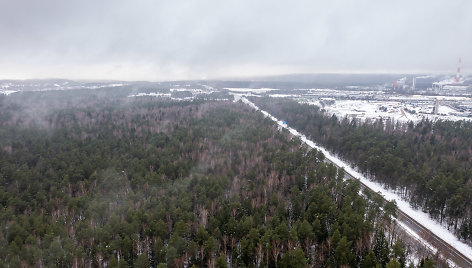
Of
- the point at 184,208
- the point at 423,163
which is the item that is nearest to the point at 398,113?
the point at 423,163

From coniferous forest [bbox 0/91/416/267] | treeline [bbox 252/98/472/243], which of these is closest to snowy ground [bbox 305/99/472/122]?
treeline [bbox 252/98/472/243]

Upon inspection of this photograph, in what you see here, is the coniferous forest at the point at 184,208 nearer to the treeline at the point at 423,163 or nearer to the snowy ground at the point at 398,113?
the treeline at the point at 423,163

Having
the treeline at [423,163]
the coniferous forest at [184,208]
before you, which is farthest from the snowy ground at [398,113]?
the coniferous forest at [184,208]

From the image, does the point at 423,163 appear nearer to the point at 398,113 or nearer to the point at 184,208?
the point at 184,208

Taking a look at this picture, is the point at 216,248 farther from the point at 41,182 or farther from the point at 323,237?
the point at 41,182

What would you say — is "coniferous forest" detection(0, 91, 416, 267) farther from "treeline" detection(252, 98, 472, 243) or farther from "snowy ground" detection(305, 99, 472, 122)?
"snowy ground" detection(305, 99, 472, 122)

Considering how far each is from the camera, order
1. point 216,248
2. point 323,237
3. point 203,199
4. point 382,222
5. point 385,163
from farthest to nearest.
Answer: point 385,163
point 203,199
point 382,222
point 323,237
point 216,248

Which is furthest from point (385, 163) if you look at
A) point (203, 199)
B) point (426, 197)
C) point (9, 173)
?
point (9, 173)
